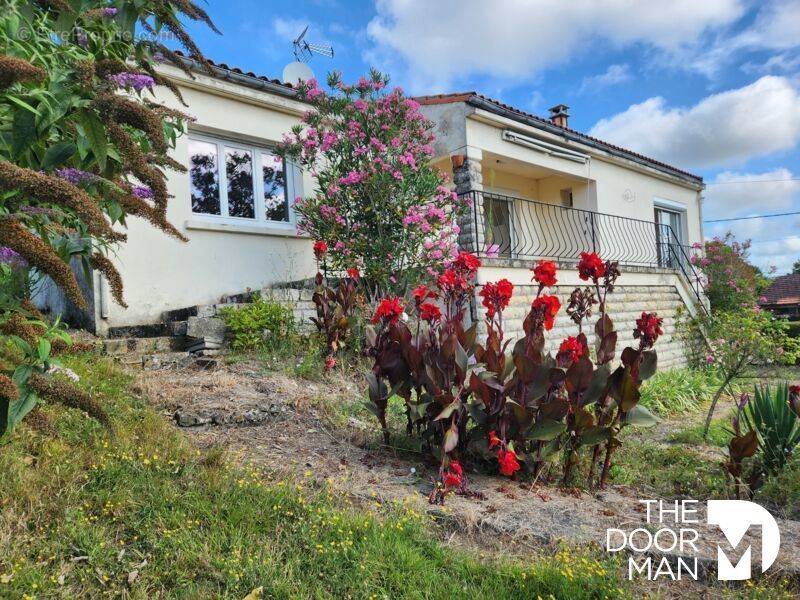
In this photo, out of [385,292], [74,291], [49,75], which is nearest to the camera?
[74,291]

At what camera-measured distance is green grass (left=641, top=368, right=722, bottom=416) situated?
25.2ft

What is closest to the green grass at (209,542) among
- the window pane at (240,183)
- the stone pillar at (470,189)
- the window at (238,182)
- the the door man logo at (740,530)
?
the the door man logo at (740,530)

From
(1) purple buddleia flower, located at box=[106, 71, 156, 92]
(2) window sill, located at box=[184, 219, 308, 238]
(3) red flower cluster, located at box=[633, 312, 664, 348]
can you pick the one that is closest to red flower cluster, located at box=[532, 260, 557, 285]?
(3) red flower cluster, located at box=[633, 312, 664, 348]

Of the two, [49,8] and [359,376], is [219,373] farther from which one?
[49,8]

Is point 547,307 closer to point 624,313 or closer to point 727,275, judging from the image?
point 624,313

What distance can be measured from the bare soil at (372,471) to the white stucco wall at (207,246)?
2.14m

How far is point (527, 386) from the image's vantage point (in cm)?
333

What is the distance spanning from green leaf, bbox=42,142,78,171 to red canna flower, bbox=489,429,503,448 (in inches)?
95.1

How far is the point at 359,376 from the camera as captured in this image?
5.74 metres

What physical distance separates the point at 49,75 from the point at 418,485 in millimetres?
2674

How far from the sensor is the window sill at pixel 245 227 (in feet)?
23.5

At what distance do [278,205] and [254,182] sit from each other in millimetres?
486

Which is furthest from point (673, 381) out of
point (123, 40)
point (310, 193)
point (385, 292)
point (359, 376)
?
point (123, 40)

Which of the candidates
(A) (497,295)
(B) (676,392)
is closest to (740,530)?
(A) (497,295)
